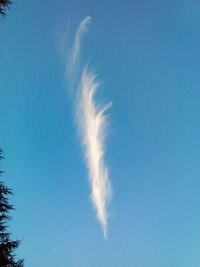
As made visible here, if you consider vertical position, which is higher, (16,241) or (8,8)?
(8,8)

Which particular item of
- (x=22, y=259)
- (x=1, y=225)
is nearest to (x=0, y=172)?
(x=1, y=225)

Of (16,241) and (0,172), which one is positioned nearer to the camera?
(16,241)

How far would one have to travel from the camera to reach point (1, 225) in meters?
19.3

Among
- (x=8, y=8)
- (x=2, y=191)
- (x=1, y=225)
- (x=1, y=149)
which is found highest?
(x=8, y=8)

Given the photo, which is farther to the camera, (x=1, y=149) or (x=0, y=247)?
(x=1, y=149)

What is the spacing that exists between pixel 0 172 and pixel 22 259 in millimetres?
4370

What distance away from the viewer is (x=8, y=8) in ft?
60.4

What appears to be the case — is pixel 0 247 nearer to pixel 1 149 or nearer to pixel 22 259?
pixel 22 259

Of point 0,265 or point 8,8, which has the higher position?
point 8,8

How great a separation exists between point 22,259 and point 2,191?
3.34m

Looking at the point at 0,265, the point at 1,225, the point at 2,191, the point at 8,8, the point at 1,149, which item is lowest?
the point at 0,265

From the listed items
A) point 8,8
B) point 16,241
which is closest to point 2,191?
point 16,241

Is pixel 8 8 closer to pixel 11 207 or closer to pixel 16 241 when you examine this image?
pixel 11 207

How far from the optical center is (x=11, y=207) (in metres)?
19.5
